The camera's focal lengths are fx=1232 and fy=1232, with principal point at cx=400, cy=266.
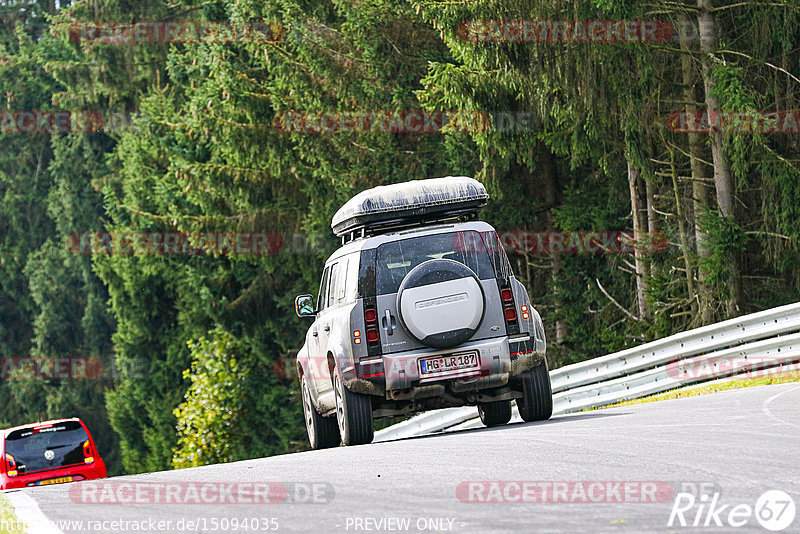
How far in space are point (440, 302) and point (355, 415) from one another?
1.51m

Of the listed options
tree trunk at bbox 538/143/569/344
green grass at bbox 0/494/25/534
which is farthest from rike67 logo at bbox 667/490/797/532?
tree trunk at bbox 538/143/569/344

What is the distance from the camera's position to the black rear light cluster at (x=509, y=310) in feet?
40.8

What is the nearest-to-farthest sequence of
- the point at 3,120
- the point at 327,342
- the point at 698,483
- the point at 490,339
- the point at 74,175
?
the point at 698,483 → the point at 490,339 → the point at 327,342 → the point at 74,175 → the point at 3,120

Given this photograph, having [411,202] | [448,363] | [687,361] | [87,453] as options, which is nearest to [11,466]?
[87,453]

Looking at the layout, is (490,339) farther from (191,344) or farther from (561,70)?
(191,344)

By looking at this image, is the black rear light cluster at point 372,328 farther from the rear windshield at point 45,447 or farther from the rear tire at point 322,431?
the rear windshield at point 45,447

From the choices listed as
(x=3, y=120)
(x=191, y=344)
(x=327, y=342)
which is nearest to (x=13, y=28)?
(x=3, y=120)

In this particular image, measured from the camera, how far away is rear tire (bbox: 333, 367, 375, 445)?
12477mm

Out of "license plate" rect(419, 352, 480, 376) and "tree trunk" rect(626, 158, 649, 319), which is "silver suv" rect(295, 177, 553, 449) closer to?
"license plate" rect(419, 352, 480, 376)

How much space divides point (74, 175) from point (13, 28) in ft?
51.6

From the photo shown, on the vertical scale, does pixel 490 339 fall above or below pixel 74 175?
below

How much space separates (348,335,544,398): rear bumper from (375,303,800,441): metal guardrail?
4792mm

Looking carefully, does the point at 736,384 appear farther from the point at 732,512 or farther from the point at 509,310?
the point at 732,512

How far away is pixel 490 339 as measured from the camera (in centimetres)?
1236
